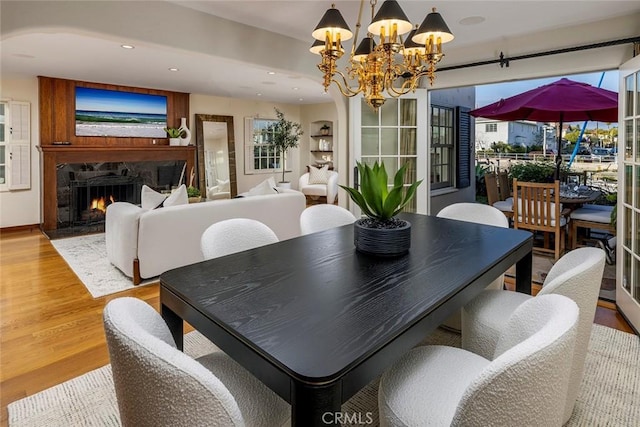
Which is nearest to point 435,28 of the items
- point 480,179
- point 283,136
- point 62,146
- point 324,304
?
point 324,304

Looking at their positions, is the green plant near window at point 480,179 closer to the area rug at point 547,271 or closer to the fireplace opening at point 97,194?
the area rug at point 547,271

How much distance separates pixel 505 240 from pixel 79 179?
666cm

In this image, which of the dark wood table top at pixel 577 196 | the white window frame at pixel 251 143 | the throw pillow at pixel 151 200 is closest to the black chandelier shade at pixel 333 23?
the throw pillow at pixel 151 200

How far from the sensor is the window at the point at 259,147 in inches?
349

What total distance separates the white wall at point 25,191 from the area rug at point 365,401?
5.26 metres

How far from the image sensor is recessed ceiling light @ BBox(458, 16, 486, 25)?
3.14m

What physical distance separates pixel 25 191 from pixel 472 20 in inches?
267

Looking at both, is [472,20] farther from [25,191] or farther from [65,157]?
[25,191]

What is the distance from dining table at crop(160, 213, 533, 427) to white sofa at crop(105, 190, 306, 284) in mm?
2055

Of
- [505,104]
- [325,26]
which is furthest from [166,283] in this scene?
[505,104]

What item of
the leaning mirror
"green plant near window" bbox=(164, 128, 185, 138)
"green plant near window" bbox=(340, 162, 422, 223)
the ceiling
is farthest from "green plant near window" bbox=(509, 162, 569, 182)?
"green plant near window" bbox=(164, 128, 185, 138)

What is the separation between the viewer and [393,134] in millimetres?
4441

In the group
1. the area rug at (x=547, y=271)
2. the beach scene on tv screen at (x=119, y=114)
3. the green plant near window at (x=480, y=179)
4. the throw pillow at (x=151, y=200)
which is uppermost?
the beach scene on tv screen at (x=119, y=114)

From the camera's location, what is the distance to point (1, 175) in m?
5.83
